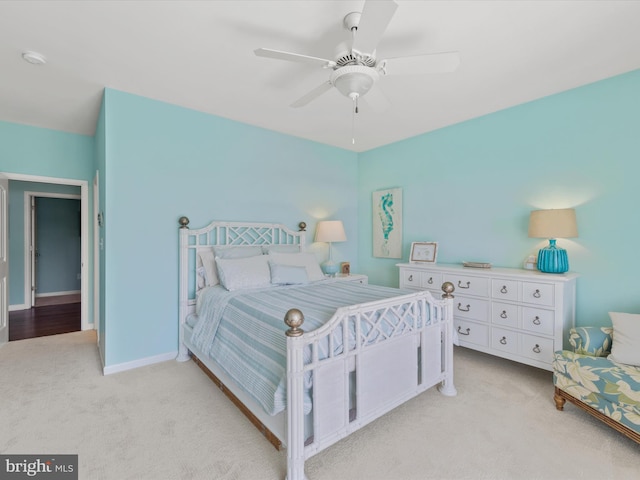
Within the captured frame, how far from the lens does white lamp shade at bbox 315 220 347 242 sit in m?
4.14

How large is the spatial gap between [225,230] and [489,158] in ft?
10.3

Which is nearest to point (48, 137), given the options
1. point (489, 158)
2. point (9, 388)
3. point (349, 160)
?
point (9, 388)

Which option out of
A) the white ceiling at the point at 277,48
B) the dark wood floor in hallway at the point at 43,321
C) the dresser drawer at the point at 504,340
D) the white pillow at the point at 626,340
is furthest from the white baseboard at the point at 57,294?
the white pillow at the point at 626,340

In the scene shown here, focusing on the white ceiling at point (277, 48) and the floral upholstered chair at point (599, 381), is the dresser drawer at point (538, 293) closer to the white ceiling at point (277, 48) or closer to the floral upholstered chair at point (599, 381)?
the floral upholstered chair at point (599, 381)

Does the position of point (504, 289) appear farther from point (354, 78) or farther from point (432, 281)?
point (354, 78)

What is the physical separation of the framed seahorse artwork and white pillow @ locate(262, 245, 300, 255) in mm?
1354

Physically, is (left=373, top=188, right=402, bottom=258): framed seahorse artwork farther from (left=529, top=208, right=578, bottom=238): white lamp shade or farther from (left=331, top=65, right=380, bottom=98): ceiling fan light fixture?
(left=331, top=65, right=380, bottom=98): ceiling fan light fixture

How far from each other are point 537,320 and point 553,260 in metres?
0.56

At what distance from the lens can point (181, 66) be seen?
2.48 m

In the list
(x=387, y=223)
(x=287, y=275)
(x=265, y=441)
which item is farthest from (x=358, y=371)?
(x=387, y=223)

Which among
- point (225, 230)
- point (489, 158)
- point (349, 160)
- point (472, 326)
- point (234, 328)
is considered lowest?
point (472, 326)

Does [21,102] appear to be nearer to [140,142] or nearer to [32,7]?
[140,142]

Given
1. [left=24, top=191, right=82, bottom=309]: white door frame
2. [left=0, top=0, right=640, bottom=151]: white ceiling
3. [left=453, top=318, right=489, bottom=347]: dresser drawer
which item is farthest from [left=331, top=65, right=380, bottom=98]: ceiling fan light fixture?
[left=24, top=191, right=82, bottom=309]: white door frame

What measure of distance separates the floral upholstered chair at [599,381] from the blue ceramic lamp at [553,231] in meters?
0.60
